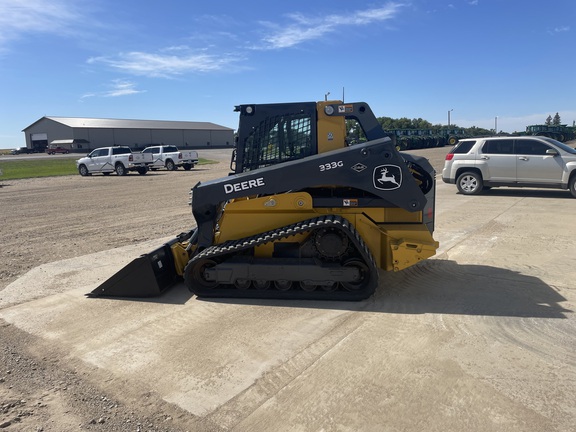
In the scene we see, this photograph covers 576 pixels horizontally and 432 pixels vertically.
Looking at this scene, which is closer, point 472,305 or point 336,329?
point 336,329

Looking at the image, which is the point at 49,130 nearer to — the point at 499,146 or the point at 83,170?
the point at 83,170

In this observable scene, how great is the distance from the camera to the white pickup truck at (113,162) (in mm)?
26859

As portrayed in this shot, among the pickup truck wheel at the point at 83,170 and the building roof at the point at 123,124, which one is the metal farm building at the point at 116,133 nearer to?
the building roof at the point at 123,124

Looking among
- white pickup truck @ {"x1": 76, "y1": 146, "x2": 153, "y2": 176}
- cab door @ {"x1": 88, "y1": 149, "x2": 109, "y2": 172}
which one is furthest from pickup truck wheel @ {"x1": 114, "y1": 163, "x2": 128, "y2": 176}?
cab door @ {"x1": 88, "y1": 149, "x2": 109, "y2": 172}

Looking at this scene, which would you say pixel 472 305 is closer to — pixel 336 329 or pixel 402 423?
pixel 336 329

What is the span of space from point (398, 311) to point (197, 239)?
270 cm

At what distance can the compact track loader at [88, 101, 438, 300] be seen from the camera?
5094mm

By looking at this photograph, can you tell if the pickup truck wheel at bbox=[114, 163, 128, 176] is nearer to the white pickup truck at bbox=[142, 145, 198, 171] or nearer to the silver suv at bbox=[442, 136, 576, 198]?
the white pickup truck at bbox=[142, 145, 198, 171]

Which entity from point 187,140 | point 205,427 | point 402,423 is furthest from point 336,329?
point 187,140

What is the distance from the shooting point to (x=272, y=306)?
16.5 ft

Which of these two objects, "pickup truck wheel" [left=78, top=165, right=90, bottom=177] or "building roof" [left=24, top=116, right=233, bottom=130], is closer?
"pickup truck wheel" [left=78, top=165, right=90, bottom=177]

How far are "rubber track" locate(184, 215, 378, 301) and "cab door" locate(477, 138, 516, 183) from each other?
33.9 feet

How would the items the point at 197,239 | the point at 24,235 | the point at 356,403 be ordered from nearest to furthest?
the point at 356,403 → the point at 197,239 → the point at 24,235

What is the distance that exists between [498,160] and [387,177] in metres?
10.1
